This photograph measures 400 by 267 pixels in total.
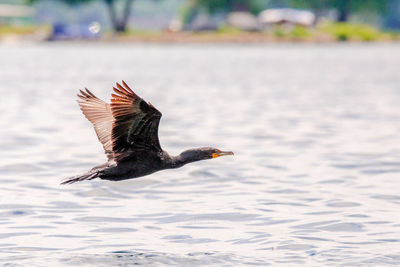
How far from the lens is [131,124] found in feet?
32.3

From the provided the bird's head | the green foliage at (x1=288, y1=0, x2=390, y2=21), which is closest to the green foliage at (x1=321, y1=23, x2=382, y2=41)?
the green foliage at (x1=288, y1=0, x2=390, y2=21)

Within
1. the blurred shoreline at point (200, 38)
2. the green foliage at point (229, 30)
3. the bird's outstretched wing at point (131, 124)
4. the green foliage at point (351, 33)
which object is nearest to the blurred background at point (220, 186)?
the bird's outstretched wing at point (131, 124)

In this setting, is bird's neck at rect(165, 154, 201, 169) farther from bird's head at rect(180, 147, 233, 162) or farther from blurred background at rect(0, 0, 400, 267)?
blurred background at rect(0, 0, 400, 267)

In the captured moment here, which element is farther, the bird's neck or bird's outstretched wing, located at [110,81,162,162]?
the bird's neck

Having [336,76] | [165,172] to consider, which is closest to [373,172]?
[165,172]

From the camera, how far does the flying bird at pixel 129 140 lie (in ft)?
31.4

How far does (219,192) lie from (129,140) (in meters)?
3.01

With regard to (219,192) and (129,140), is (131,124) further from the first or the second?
(219,192)

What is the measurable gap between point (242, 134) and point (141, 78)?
24.2 m

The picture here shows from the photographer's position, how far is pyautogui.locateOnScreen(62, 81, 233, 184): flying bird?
958 cm

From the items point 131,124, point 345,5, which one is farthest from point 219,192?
point 345,5

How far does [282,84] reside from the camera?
131ft

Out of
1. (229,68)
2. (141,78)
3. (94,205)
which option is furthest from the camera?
(229,68)

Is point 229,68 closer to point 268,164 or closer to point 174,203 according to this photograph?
point 268,164
